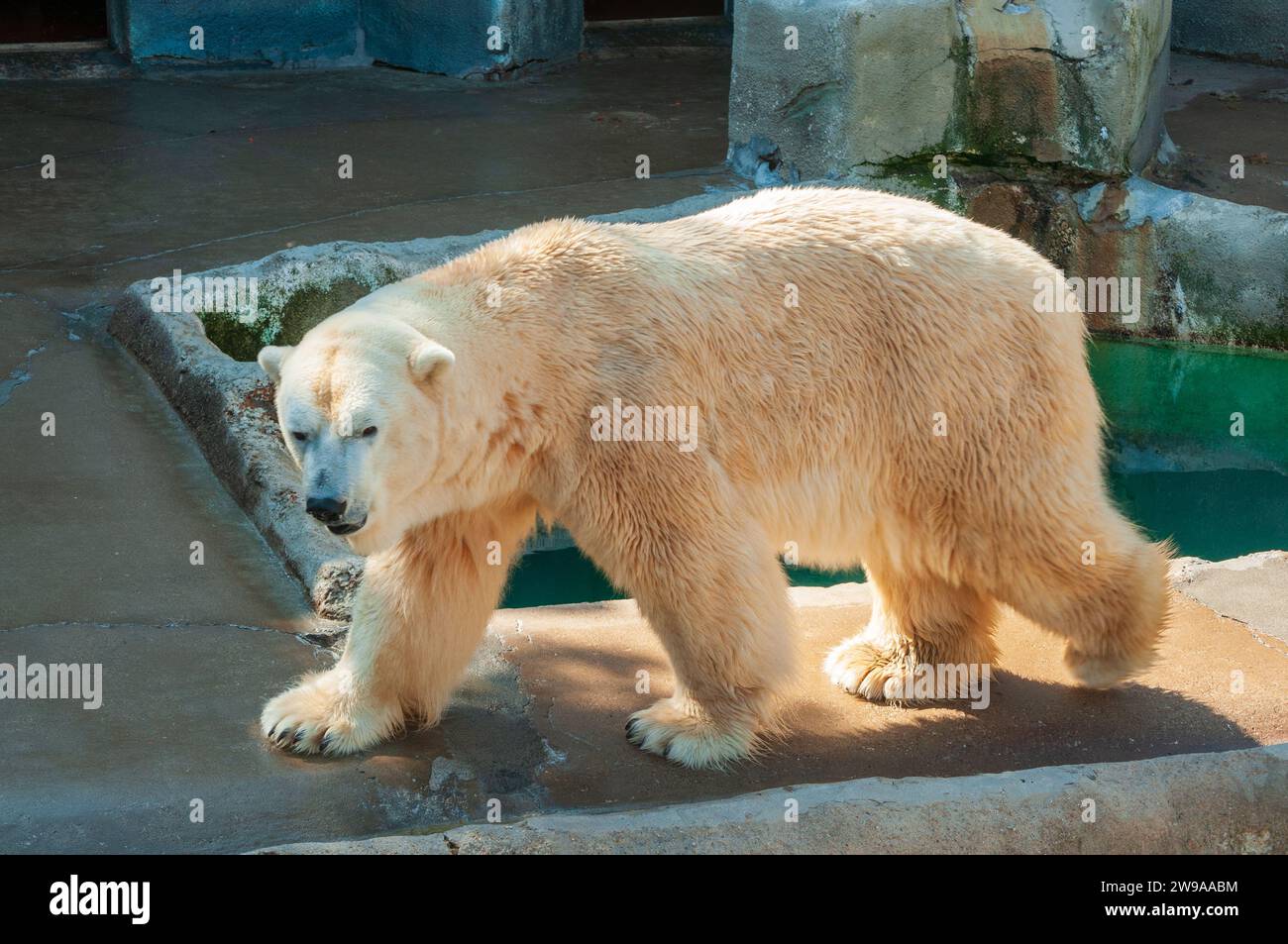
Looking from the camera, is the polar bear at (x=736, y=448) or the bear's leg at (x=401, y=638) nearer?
the polar bear at (x=736, y=448)

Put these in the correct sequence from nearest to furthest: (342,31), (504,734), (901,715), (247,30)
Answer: (504,734), (901,715), (247,30), (342,31)

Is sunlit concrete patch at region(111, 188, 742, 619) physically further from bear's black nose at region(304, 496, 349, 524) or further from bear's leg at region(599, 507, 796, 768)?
bear's black nose at region(304, 496, 349, 524)

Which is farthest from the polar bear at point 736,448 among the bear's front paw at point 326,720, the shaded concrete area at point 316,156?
the shaded concrete area at point 316,156

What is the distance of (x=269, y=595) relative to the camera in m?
4.54

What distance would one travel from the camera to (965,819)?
10.7 ft

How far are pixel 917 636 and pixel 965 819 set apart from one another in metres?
1.16

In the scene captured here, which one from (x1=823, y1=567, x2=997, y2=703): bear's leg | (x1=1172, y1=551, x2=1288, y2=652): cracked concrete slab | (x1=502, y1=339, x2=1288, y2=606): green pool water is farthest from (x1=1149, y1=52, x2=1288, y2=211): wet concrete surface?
(x1=823, y1=567, x2=997, y2=703): bear's leg

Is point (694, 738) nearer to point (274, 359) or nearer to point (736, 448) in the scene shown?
point (736, 448)

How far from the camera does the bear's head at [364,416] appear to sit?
3221mm

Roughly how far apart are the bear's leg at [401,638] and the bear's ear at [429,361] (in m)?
0.60

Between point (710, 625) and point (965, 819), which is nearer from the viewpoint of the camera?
point (965, 819)

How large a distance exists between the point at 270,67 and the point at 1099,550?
8.66 metres

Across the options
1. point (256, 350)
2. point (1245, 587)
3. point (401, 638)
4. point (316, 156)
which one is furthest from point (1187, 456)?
point (401, 638)

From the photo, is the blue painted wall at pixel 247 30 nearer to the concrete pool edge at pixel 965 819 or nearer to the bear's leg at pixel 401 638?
the bear's leg at pixel 401 638
